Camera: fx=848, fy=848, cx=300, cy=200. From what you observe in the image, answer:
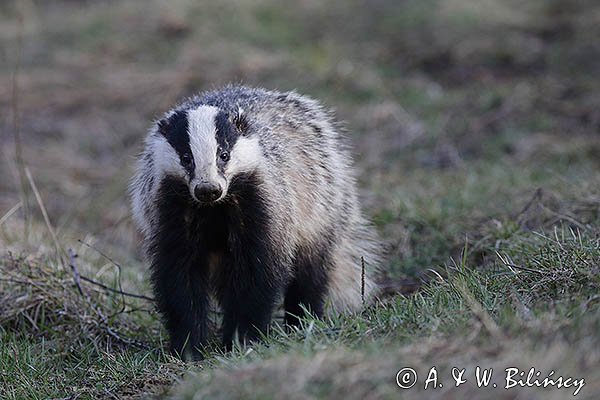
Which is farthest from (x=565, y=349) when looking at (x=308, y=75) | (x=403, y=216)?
(x=308, y=75)

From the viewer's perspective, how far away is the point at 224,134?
14.2 ft

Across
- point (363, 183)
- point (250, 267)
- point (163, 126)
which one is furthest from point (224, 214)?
point (363, 183)

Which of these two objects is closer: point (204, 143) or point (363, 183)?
point (204, 143)

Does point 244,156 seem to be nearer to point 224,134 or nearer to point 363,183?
point 224,134

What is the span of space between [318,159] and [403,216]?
148 cm

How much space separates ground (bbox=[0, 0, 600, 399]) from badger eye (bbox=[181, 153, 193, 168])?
97 centimetres

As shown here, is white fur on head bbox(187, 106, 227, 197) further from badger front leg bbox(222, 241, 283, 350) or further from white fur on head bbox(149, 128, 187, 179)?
badger front leg bbox(222, 241, 283, 350)

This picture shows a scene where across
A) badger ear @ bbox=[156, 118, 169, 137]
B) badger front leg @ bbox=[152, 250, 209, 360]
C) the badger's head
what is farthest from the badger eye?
badger front leg @ bbox=[152, 250, 209, 360]

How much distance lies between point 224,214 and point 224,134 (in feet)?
1.43

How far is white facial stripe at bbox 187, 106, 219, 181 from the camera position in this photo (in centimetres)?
419

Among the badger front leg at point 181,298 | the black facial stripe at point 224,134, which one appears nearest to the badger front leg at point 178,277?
the badger front leg at point 181,298

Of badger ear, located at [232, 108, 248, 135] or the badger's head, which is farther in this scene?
badger ear, located at [232, 108, 248, 135]

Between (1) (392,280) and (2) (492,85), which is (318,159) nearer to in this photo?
(1) (392,280)

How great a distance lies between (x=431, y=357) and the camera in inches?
115
